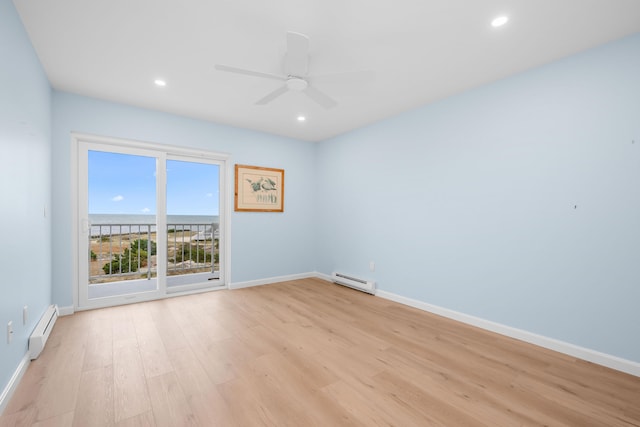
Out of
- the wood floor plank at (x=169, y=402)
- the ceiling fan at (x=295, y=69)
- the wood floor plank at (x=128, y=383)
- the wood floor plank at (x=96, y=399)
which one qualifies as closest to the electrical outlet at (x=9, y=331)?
the wood floor plank at (x=96, y=399)

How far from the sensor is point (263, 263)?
446 centimetres

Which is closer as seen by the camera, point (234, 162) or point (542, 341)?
point (542, 341)

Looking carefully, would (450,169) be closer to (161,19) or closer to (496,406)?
(496,406)

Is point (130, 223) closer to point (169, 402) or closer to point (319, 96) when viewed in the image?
point (169, 402)

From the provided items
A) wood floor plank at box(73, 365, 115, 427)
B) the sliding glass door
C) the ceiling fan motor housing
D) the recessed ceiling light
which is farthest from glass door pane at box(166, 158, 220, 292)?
the recessed ceiling light

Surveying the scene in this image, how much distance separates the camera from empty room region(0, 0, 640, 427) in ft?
5.57

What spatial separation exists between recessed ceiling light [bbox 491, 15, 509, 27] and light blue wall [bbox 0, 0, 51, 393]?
10.3 ft

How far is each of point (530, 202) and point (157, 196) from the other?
4381 mm

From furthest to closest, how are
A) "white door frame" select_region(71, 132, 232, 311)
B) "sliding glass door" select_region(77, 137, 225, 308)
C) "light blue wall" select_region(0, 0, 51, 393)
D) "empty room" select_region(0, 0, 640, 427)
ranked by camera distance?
"sliding glass door" select_region(77, 137, 225, 308)
"white door frame" select_region(71, 132, 232, 311)
"empty room" select_region(0, 0, 640, 427)
"light blue wall" select_region(0, 0, 51, 393)

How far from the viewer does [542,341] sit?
2.36 m

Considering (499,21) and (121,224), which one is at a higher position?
(499,21)

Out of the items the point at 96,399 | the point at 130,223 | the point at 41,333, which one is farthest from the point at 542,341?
the point at 130,223

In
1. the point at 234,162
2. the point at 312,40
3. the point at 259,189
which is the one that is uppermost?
the point at 312,40

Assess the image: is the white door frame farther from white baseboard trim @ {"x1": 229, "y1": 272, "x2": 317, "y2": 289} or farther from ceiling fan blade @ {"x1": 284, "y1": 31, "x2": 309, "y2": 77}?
ceiling fan blade @ {"x1": 284, "y1": 31, "x2": 309, "y2": 77}
